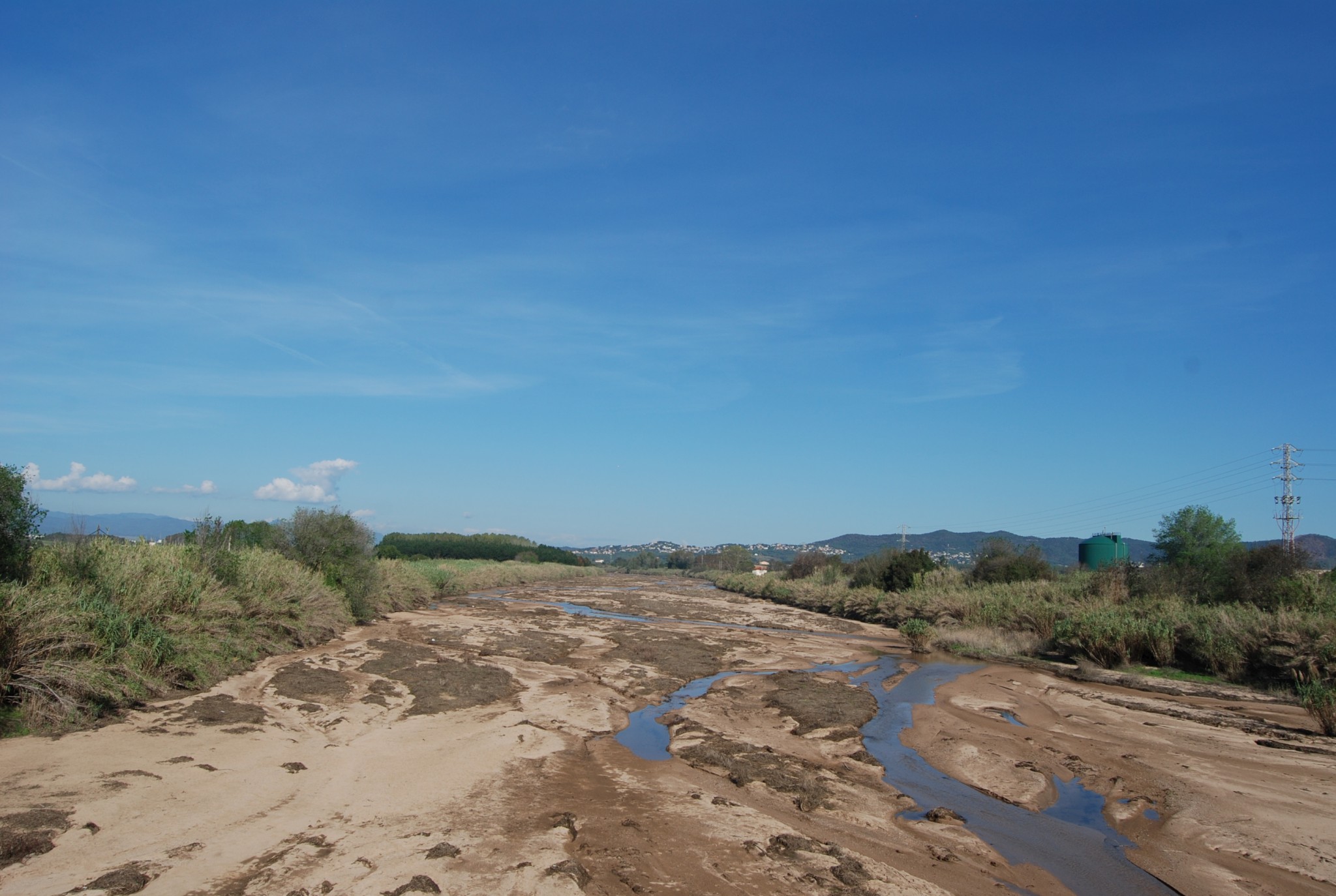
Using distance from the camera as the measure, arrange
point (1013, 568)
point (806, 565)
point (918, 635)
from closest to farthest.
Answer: point (918, 635)
point (1013, 568)
point (806, 565)

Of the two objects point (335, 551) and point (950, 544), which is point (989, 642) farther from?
point (950, 544)

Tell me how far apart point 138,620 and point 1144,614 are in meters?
28.0

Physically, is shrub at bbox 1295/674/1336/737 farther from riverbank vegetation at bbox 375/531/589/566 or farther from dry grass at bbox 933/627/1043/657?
riverbank vegetation at bbox 375/531/589/566

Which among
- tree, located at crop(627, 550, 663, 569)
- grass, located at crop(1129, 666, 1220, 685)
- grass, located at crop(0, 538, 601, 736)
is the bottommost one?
tree, located at crop(627, 550, 663, 569)

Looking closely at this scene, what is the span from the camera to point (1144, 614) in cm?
2569

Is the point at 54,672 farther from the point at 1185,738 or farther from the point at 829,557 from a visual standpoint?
the point at 829,557

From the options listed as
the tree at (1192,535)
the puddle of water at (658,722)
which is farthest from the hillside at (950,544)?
the puddle of water at (658,722)

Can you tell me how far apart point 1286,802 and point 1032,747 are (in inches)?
147

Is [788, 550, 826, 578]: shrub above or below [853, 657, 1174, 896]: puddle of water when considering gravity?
above

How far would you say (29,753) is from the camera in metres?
8.62

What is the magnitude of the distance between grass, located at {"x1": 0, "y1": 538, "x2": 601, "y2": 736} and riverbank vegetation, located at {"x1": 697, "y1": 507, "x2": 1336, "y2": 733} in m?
19.7

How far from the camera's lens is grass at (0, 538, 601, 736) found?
9938mm

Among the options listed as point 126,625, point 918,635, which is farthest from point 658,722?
point 918,635

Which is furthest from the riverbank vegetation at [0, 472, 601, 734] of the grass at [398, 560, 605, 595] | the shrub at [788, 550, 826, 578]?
the shrub at [788, 550, 826, 578]
